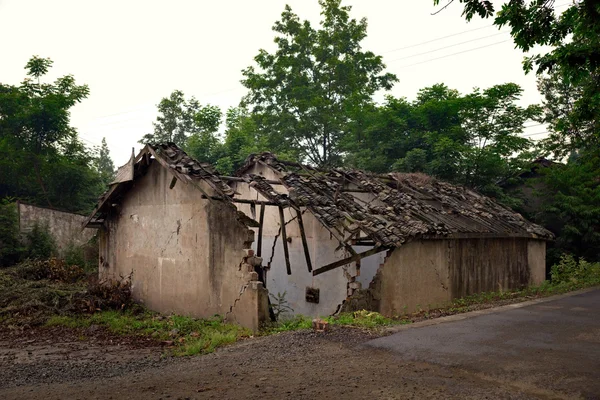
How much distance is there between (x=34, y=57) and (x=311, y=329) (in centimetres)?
2301

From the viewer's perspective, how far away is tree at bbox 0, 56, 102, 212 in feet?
77.7

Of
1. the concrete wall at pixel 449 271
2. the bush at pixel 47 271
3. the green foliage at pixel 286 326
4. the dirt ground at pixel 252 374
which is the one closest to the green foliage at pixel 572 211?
the concrete wall at pixel 449 271

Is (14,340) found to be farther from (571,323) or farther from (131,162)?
(571,323)

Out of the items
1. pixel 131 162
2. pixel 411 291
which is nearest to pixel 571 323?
pixel 411 291

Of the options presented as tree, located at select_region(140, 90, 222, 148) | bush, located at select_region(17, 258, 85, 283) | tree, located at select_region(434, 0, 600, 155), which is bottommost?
bush, located at select_region(17, 258, 85, 283)

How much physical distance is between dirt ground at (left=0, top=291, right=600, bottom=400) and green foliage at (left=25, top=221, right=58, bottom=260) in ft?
34.6

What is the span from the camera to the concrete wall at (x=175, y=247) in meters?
10.2

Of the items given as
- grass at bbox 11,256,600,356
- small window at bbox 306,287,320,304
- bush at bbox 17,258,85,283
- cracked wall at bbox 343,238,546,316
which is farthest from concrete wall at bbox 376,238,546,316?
bush at bbox 17,258,85,283

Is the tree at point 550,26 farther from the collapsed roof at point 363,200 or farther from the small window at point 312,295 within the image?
the small window at point 312,295

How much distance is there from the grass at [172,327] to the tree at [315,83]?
21124 millimetres

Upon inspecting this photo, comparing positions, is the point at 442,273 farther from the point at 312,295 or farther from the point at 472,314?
the point at 312,295

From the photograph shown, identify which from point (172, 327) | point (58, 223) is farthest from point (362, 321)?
point (58, 223)

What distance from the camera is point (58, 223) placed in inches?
805

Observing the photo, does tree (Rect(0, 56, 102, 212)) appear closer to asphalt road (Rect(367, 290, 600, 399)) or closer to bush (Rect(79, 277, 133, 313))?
bush (Rect(79, 277, 133, 313))
